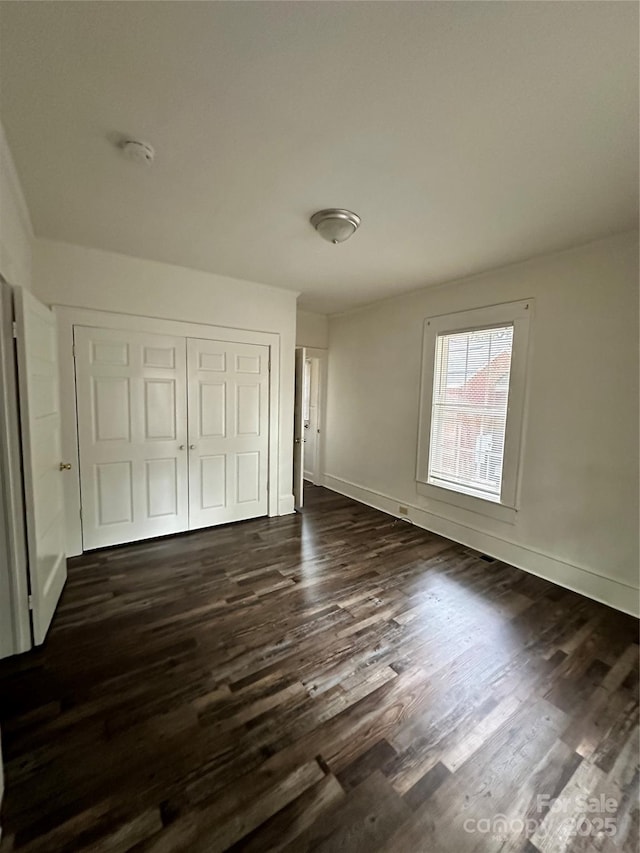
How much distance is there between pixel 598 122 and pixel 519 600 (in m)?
2.79

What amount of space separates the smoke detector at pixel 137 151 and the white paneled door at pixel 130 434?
1.68 metres

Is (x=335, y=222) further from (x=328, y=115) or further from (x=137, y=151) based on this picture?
(x=137, y=151)

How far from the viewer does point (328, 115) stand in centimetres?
→ 141

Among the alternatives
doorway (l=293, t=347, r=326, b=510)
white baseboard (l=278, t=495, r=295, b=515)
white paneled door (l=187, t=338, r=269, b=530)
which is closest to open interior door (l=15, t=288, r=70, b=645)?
white paneled door (l=187, t=338, r=269, b=530)

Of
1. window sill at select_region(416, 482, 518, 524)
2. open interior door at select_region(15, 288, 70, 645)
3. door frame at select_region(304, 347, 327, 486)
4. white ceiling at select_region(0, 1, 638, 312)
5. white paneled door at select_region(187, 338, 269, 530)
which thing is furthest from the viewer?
door frame at select_region(304, 347, 327, 486)

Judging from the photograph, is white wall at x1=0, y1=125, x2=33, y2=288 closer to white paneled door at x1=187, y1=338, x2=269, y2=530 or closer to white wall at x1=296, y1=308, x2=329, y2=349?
white paneled door at x1=187, y1=338, x2=269, y2=530

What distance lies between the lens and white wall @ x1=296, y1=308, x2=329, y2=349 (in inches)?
195

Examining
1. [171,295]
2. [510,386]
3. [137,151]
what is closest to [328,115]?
[137,151]

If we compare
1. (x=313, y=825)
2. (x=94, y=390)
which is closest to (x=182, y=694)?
(x=313, y=825)

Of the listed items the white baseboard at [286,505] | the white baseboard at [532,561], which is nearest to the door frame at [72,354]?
the white baseboard at [286,505]

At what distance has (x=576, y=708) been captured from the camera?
1.66 metres

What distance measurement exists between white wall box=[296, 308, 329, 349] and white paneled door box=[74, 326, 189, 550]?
2.04 m

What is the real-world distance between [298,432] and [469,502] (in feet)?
6.72

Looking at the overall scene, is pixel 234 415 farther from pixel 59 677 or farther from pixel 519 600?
pixel 519 600
